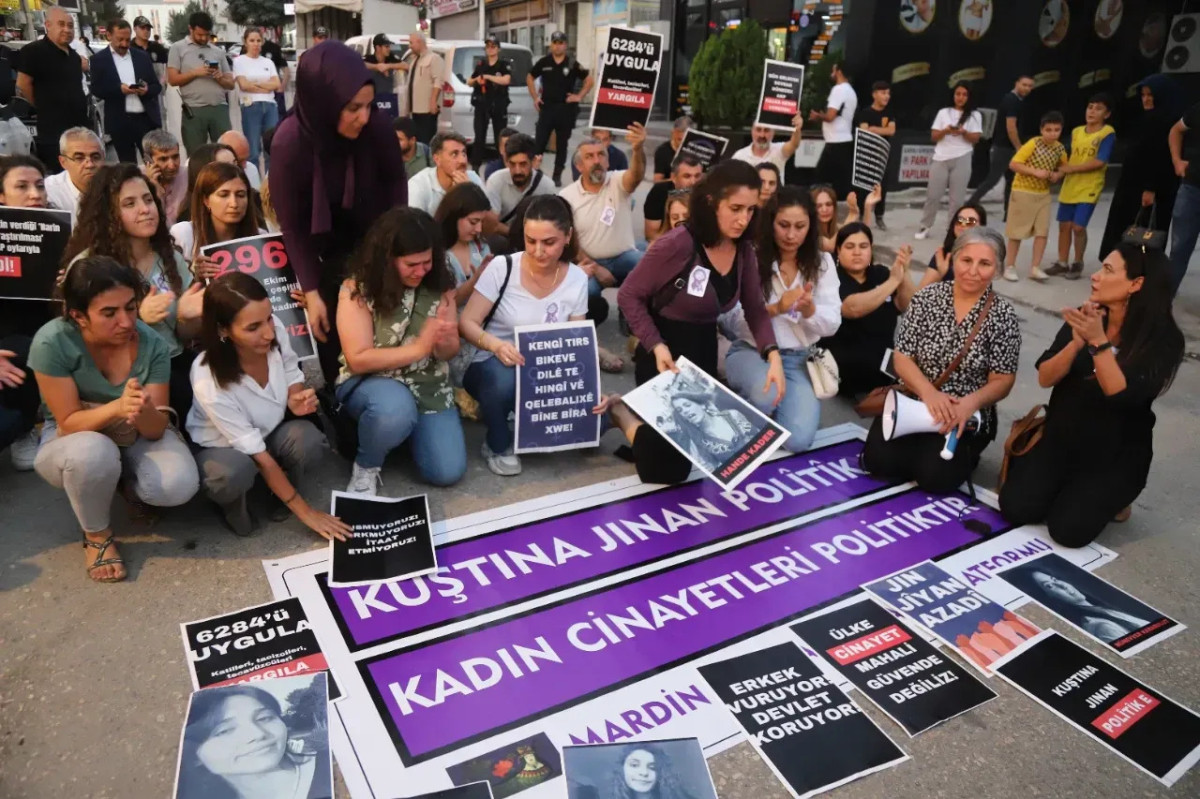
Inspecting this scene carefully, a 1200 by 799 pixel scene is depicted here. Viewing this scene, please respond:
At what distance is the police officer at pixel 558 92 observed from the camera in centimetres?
1004

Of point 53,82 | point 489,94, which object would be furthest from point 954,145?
point 53,82

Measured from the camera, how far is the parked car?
12.3m

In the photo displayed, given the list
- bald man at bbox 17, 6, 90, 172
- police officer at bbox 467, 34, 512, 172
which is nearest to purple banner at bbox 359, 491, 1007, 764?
bald man at bbox 17, 6, 90, 172

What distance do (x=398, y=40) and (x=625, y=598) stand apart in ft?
43.5

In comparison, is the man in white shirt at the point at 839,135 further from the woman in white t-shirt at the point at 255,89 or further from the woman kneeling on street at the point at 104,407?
the woman kneeling on street at the point at 104,407

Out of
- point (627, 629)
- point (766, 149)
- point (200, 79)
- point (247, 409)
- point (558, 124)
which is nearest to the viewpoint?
point (627, 629)

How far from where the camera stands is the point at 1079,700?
245 centimetres

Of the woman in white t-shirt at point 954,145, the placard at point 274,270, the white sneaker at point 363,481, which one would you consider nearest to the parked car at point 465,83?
the woman in white t-shirt at point 954,145

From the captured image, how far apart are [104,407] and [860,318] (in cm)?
354

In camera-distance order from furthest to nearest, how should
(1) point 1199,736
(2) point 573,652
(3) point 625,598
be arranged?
(3) point 625,598 → (2) point 573,652 → (1) point 1199,736

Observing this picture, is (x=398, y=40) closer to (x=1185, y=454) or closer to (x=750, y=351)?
(x=750, y=351)

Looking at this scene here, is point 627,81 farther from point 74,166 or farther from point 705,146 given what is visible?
point 74,166

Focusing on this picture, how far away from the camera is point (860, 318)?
454 cm

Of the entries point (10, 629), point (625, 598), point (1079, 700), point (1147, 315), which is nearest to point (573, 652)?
point (625, 598)
